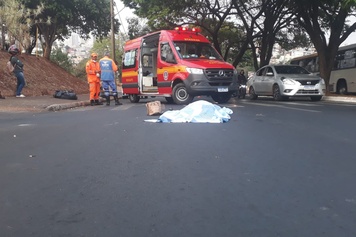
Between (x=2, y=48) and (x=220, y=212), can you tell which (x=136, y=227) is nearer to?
(x=220, y=212)

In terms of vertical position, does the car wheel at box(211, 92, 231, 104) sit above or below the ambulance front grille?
below

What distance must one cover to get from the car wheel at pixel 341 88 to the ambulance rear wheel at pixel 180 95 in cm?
1225

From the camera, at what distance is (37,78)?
20.1 meters

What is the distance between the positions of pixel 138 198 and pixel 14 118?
6.63 metres

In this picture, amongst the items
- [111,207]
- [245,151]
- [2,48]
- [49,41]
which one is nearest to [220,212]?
[111,207]

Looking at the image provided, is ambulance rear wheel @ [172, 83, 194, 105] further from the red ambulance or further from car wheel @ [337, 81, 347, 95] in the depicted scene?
car wheel @ [337, 81, 347, 95]

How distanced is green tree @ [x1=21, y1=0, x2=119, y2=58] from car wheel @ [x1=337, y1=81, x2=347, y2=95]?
52.9 feet

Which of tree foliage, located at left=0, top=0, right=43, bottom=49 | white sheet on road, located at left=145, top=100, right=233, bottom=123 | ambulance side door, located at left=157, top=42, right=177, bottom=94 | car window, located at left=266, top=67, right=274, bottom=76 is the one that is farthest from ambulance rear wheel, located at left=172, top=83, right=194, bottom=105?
tree foliage, located at left=0, top=0, right=43, bottom=49

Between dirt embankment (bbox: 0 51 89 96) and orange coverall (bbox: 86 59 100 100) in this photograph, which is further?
dirt embankment (bbox: 0 51 89 96)

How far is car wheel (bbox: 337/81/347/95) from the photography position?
2077 cm

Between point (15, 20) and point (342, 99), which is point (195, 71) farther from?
point (15, 20)

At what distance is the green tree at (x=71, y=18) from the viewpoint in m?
23.3

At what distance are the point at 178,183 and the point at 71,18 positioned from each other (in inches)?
928

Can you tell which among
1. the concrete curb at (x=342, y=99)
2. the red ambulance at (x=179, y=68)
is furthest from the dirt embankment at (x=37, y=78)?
the concrete curb at (x=342, y=99)
